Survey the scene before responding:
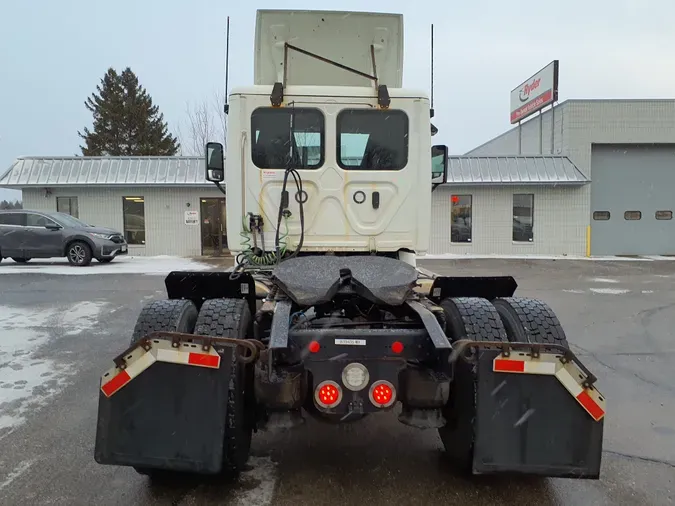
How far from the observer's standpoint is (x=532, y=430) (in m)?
2.70

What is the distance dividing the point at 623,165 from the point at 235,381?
23.4 m

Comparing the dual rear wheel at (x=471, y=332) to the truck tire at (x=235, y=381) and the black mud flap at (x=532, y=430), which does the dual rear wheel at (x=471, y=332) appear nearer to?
the black mud flap at (x=532, y=430)

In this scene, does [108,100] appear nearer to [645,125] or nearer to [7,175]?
[7,175]

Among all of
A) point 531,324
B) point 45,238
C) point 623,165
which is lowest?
point 531,324

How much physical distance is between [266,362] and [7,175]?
21.2 meters

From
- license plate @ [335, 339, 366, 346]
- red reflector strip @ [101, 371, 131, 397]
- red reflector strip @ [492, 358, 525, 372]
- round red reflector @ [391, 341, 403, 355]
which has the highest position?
license plate @ [335, 339, 366, 346]

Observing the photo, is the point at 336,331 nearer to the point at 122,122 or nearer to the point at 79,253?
the point at 79,253

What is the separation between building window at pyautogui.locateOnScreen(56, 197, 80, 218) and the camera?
802 inches

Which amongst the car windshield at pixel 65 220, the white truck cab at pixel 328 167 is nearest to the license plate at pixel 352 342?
the white truck cab at pixel 328 167

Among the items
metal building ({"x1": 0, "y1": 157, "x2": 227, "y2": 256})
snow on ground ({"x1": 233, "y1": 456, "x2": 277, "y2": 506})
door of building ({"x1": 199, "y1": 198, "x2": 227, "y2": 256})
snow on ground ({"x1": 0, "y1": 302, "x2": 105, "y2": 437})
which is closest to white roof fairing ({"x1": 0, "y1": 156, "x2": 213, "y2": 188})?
metal building ({"x1": 0, "y1": 157, "x2": 227, "y2": 256})

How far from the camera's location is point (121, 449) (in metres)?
2.71

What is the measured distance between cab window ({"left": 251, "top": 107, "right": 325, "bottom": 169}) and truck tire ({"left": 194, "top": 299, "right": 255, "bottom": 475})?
164 centimetres

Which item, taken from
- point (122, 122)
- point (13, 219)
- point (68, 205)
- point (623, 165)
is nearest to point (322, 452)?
point (13, 219)

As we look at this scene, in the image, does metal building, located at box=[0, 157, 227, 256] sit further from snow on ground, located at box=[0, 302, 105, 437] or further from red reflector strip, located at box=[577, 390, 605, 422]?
red reflector strip, located at box=[577, 390, 605, 422]
